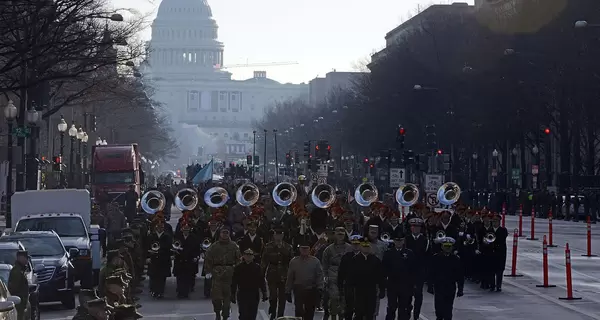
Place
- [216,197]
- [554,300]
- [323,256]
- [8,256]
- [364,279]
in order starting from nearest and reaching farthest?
[364,279] < [323,256] < [8,256] < [554,300] < [216,197]

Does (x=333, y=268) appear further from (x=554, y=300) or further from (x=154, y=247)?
(x=154, y=247)

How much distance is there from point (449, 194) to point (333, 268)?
556 inches

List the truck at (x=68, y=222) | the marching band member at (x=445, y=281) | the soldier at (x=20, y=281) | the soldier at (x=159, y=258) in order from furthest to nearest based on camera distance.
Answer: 1. the truck at (x=68, y=222)
2. the soldier at (x=159, y=258)
3. the marching band member at (x=445, y=281)
4. the soldier at (x=20, y=281)

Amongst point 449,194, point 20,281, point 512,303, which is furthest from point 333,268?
point 449,194

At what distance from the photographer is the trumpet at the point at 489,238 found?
3030 centimetres

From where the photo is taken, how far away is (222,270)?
79.0 feet

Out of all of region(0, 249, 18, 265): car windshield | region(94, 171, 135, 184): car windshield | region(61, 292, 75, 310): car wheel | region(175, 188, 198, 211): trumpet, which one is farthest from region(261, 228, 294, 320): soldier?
region(94, 171, 135, 184): car windshield

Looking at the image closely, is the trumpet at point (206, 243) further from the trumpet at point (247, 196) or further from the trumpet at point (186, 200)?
the trumpet at point (247, 196)

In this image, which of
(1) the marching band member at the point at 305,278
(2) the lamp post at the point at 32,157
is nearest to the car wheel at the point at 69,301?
(1) the marching band member at the point at 305,278

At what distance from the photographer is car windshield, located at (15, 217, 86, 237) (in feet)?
107

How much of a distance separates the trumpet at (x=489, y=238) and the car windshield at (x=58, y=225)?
327 inches

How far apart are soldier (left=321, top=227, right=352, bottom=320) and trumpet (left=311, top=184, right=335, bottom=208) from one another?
33.5ft

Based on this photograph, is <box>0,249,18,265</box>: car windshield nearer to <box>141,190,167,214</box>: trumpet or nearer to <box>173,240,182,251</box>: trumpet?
<box>173,240,182,251</box>: trumpet

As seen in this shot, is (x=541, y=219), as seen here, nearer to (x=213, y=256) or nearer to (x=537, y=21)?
(x=537, y=21)
